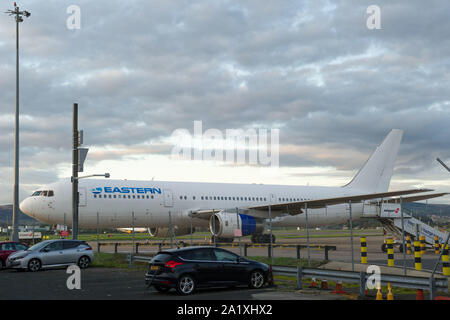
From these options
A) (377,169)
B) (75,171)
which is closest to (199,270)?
(75,171)

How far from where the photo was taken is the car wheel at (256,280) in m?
15.9

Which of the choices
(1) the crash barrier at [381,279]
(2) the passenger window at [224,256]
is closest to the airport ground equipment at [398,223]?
(1) the crash barrier at [381,279]


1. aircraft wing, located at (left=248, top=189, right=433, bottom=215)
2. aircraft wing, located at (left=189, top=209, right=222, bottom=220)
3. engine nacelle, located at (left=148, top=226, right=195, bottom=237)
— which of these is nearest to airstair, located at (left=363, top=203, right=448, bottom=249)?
aircraft wing, located at (left=248, top=189, right=433, bottom=215)

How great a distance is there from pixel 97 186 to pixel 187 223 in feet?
25.0

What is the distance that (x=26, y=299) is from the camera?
13.9 meters

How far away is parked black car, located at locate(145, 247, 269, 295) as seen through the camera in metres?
14.8

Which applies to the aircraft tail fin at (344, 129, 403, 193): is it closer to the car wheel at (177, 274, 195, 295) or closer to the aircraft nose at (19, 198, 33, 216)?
the aircraft nose at (19, 198, 33, 216)

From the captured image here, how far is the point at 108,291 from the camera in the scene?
15.7 m

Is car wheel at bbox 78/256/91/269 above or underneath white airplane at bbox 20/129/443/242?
underneath

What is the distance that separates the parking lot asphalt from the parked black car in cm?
28

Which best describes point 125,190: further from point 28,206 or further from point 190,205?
point 28,206

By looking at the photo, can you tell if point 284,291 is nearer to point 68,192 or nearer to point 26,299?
point 26,299
